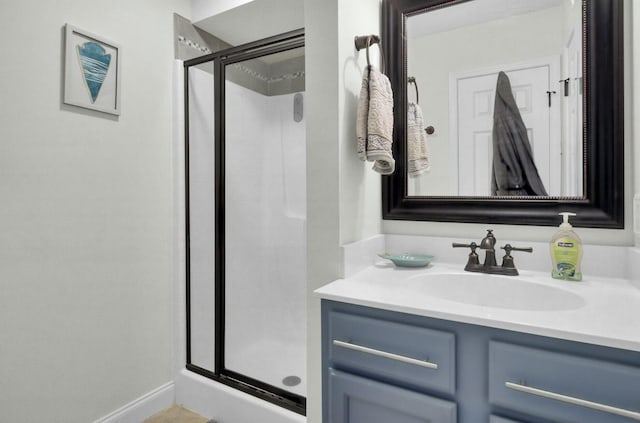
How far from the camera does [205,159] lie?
193cm

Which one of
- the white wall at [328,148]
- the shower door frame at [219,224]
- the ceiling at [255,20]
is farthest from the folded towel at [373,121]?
the ceiling at [255,20]

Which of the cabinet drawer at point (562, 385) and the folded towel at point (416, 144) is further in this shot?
the folded towel at point (416, 144)

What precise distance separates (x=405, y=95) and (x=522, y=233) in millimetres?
743

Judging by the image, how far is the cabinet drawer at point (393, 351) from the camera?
0.90 m

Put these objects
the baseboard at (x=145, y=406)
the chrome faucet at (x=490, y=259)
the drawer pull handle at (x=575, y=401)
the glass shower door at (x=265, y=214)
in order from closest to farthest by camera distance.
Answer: the drawer pull handle at (x=575, y=401), the chrome faucet at (x=490, y=259), the baseboard at (x=145, y=406), the glass shower door at (x=265, y=214)

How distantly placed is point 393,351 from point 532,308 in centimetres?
54

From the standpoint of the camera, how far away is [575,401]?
0.75m

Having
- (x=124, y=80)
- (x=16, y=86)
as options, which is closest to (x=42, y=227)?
(x=16, y=86)

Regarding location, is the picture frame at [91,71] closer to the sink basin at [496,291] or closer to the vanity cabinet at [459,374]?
the vanity cabinet at [459,374]

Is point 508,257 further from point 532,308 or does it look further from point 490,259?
point 532,308

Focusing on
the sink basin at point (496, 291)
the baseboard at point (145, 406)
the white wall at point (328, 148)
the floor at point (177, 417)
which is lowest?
the floor at point (177, 417)

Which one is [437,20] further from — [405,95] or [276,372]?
[276,372]

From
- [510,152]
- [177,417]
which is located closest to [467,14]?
[510,152]

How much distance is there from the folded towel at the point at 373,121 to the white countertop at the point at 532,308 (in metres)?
0.43
